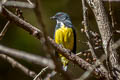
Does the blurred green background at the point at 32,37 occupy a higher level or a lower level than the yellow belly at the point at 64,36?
lower

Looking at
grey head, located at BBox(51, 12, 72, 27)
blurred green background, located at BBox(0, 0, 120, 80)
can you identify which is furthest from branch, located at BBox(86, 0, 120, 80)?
blurred green background, located at BBox(0, 0, 120, 80)

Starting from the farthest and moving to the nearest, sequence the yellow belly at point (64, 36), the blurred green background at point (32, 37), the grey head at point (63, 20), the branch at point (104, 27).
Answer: the blurred green background at point (32, 37)
the grey head at point (63, 20)
the yellow belly at point (64, 36)
the branch at point (104, 27)

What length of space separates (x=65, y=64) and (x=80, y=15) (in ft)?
7.27

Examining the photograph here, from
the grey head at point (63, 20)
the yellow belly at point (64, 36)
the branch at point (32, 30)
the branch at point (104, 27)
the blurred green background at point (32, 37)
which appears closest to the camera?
the branch at point (32, 30)

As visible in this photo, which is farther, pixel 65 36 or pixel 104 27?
pixel 65 36

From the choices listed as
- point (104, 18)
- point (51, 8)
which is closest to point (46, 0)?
point (51, 8)

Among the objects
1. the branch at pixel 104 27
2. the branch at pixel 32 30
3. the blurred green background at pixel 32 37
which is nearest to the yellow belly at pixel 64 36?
the branch at pixel 104 27

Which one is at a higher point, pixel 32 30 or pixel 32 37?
pixel 32 30

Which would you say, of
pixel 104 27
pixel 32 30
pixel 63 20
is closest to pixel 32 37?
pixel 63 20

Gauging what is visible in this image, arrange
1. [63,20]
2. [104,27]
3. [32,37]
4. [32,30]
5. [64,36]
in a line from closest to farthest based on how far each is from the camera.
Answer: [32,30]
[104,27]
[64,36]
[63,20]
[32,37]

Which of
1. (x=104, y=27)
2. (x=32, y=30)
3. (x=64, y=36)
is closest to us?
(x=32, y=30)

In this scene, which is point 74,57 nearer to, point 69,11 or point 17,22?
point 17,22

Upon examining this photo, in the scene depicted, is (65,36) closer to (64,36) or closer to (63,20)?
(64,36)

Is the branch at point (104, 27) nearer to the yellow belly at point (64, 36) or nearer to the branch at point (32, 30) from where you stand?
the branch at point (32, 30)
